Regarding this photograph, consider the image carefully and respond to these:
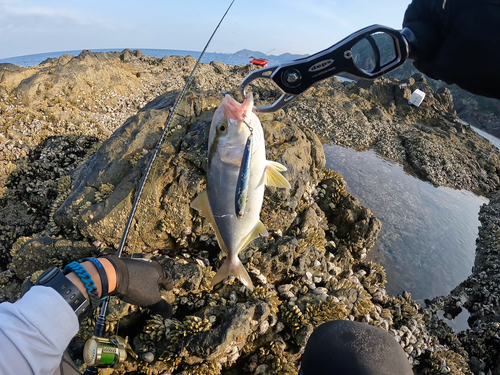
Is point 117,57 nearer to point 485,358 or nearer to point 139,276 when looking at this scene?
point 139,276

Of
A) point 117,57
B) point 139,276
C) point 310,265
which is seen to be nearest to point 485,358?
point 310,265

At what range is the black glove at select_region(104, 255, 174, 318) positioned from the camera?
2908 mm

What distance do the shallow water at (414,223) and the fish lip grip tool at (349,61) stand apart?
6.14 metres

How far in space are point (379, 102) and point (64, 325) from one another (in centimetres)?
2366

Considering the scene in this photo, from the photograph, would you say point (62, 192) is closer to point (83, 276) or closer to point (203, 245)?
point (203, 245)

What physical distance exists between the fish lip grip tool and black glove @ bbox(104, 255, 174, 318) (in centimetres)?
238

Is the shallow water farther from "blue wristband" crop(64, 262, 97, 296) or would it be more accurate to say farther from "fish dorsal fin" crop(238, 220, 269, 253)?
"blue wristband" crop(64, 262, 97, 296)

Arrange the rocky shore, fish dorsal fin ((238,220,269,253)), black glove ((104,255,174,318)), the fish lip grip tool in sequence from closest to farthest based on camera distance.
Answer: the fish lip grip tool < black glove ((104,255,174,318)) < fish dorsal fin ((238,220,269,253)) < the rocky shore

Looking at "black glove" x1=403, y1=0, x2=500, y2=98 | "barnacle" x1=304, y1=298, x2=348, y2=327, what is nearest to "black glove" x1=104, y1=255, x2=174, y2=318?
"barnacle" x1=304, y1=298, x2=348, y2=327

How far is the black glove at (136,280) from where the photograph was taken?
2.91m

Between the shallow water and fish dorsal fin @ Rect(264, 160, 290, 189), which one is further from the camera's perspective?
the shallow water

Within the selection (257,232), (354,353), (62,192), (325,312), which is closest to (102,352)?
(257,232)

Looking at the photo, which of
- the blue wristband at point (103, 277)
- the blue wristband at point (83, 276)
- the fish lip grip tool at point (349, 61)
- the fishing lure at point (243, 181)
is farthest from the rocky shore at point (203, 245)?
the fish lip grip tool at point (349, 61)

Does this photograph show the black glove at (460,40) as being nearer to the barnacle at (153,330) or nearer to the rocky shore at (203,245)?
the rocky shore at (203,245)
